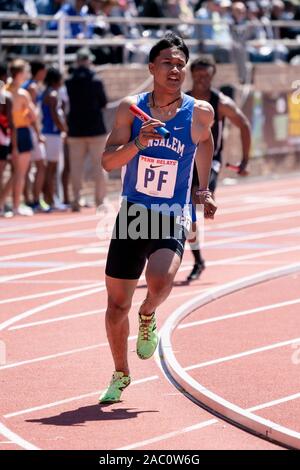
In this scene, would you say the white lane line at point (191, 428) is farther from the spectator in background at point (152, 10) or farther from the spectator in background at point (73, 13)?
the spectator in background at point (152, 10)

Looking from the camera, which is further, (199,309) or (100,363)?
(199,309)

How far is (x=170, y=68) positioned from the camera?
823 cm

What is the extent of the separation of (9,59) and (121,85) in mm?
3911

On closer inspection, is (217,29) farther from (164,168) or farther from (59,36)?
(164,168)

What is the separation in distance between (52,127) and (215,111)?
7.22 metres

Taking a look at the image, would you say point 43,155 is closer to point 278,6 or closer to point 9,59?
point 9,59

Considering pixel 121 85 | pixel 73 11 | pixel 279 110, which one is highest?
pixel 73 11

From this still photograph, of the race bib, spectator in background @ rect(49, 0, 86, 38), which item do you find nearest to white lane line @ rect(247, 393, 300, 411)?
the race bib

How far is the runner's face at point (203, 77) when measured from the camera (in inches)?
511

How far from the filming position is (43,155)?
65.5 ft

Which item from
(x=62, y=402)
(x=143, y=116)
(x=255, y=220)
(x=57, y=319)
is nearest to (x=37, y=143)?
(x=255, y=220)

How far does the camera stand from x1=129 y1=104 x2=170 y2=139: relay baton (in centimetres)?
782

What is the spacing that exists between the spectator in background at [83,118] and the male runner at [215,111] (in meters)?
6.53
